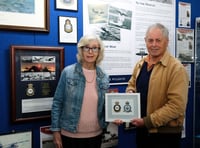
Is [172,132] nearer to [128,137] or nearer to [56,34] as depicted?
[128,137]

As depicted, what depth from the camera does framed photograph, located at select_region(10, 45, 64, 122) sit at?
2.18 meters

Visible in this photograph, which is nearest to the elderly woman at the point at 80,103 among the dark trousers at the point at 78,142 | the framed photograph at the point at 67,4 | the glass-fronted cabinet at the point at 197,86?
the dark trousers at the point at 78,142

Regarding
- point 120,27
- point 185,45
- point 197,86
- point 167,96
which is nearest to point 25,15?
point 120,27

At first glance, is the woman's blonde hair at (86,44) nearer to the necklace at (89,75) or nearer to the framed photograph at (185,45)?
the necklace at (89,75)

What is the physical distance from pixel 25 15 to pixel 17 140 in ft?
3.25

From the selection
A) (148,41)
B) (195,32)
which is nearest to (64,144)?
(148,41)

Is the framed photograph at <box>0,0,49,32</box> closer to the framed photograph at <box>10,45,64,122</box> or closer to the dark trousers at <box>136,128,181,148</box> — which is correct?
the framed photograph at <box>10,45,64,122</box>

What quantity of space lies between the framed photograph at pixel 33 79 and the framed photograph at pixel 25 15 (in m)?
0.16

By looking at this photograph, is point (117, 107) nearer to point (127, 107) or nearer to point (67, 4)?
point (127, 107)

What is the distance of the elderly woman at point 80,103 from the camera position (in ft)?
6.95

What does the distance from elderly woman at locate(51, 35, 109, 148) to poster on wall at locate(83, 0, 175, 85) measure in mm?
460

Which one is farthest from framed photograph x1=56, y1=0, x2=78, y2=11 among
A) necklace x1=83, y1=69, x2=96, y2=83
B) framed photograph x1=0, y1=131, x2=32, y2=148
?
framed photograph x1=0, y1=131, x2=32, y2=148

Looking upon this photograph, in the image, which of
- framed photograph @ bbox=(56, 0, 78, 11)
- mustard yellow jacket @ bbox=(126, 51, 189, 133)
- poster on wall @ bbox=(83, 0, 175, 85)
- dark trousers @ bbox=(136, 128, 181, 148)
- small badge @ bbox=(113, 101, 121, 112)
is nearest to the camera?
mustard yellow jacket @ bbox=(126, 51, 189, 133)

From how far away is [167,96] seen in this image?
80.0 inches
